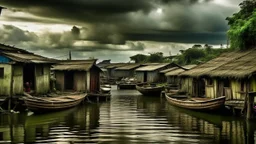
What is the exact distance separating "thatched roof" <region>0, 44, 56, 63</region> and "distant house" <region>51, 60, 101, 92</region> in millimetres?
3511

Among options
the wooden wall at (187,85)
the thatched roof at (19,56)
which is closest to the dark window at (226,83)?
the wooden wall at (187,85)

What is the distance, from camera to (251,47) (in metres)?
25.1

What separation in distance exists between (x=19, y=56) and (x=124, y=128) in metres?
11.3

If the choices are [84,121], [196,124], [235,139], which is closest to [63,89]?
[84,121]

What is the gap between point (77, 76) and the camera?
29.0 metres

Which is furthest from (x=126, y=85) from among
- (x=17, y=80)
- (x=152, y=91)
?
(x=17, y=80)

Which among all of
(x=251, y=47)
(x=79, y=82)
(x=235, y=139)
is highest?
(x=251, y=47)

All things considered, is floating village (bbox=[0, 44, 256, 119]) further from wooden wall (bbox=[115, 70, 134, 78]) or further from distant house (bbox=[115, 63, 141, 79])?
wooden wall (bbox=[115, 70, 134, 78])

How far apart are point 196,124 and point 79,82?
1482 cm

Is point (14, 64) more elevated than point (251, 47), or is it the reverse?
point (251, 47)

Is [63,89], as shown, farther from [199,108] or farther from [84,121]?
[199,108]

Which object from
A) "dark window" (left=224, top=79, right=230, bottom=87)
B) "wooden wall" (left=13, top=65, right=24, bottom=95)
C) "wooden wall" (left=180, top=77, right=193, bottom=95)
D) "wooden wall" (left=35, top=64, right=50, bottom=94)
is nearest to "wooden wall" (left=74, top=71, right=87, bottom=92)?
"wooden wall" (left=35, top=64, right=50, bottom=94)

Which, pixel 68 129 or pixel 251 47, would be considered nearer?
pixel 68 129

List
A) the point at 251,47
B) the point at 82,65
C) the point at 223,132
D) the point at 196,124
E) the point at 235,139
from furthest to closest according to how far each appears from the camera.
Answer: the point at 82,65 < the point at 251,47 < the point at 196,124 < the point at 223,132 < the point at 235,139
